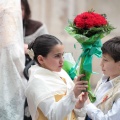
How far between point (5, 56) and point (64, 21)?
459 cm

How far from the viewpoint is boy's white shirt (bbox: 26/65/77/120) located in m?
3.07

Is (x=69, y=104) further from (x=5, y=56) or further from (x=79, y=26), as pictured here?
(x=5, y=56)

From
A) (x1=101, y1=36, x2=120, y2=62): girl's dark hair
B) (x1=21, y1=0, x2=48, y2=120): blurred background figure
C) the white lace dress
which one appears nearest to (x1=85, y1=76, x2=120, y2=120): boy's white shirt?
(x1=101, y1=36, x2=120, y2=62): girl's dark hair

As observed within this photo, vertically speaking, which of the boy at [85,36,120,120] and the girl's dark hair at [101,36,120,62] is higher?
the girl's dark hair at [101,36,120,62]

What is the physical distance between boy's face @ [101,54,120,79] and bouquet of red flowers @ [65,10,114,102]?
0.13 m

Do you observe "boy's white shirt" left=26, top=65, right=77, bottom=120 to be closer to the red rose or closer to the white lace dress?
the white lace dress

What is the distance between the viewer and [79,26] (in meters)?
3.01

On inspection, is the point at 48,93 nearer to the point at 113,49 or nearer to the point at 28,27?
the point at 113,49

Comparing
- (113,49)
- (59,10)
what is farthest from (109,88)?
(59,10)

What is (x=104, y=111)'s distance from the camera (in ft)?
10.5

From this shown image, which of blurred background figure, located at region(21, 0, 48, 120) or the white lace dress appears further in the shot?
blurred background figure, located at region(21, 0, 48, 120)

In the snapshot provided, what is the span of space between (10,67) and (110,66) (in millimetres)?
856

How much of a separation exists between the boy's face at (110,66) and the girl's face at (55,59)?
30 cm

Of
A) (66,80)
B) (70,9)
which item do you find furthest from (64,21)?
(66,80)
